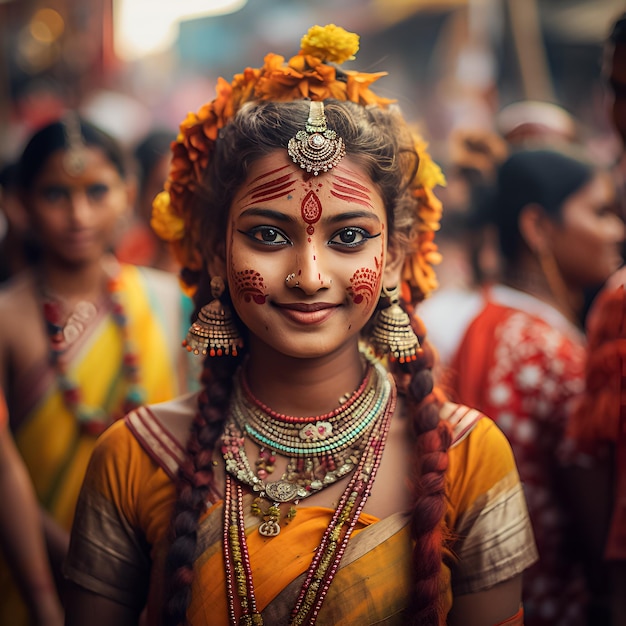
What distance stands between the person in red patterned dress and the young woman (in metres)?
1.10

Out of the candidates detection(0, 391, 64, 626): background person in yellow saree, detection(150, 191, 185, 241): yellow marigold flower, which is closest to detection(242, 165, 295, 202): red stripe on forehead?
detection(150, 191, 185, 241): yellow marigold flower

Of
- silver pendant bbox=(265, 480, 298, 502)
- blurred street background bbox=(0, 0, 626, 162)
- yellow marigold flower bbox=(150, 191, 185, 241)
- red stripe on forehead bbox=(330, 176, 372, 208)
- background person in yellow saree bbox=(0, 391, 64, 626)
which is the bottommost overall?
background person in yellow saree bbox=(0, 391, 64, 626)

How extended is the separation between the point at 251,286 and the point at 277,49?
5717mm

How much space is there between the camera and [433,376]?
1.99m

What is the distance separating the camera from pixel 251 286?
5.82 ft

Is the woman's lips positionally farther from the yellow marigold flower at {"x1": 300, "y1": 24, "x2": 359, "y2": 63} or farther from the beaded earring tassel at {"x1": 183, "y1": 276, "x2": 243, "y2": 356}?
the yellow marigold flower at {"x1": 300, "y1": 24, "x2": 359, "y2": 63}

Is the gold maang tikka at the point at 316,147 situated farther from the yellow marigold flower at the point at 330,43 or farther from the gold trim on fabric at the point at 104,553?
the gold trim on fabric at the point at 104,553

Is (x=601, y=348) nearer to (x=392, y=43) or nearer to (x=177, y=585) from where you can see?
(x=177, y=585)

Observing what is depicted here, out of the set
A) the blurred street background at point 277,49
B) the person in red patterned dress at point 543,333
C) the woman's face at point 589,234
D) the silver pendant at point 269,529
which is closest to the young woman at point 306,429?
the silver pendant at point 269,529

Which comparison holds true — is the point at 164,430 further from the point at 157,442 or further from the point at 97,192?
the point at 97,192

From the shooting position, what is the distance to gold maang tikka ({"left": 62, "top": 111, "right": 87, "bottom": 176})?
3102 millimetres

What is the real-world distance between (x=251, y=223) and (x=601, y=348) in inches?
50.9

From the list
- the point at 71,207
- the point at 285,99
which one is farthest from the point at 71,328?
the point at 285,99

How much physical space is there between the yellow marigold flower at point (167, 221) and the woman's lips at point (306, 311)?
408 mm
